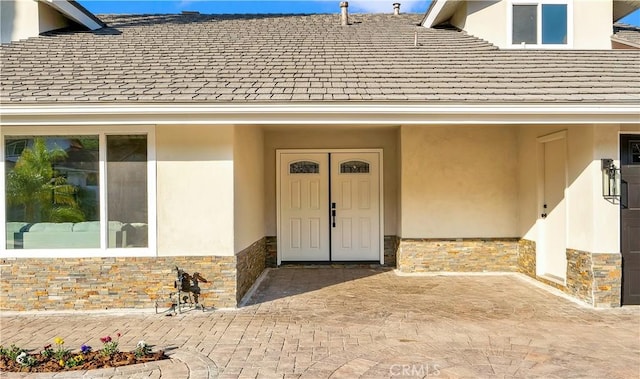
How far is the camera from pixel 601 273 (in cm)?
627

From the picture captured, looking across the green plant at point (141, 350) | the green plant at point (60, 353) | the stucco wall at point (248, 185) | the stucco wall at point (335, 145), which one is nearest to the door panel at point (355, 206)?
the stucco wall at point (335, 145)

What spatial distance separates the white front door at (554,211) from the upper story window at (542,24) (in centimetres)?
226

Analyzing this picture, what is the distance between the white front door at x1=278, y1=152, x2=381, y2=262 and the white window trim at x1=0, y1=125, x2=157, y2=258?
150 inches

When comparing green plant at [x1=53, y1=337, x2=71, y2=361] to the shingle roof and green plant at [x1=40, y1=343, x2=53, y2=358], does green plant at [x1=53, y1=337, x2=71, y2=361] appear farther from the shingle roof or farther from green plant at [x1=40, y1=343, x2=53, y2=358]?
the shingle roof

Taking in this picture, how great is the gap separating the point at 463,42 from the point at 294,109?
501 centimetres

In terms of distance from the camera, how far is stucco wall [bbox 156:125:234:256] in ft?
20.5

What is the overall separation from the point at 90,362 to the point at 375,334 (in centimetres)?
313

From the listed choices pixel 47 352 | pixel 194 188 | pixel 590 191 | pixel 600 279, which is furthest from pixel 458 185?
pixel 47 352

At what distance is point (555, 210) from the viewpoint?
7465 millimetres

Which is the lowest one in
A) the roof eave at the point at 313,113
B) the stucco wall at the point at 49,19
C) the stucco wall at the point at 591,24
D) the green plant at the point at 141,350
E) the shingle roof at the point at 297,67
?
the green plant at the point at 141,350

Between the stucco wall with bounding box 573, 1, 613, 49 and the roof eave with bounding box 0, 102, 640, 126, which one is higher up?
the stucco wall with bounding box 573, 1, 613, 49

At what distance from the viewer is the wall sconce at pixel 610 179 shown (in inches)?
245

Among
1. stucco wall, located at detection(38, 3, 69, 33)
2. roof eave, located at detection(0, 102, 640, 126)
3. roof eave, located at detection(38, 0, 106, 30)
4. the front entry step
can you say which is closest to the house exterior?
roof eave, located at detection(0, 102, 640, 126)

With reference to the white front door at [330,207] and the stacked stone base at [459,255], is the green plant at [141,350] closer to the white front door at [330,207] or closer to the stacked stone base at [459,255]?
the white front door at [330,207]
